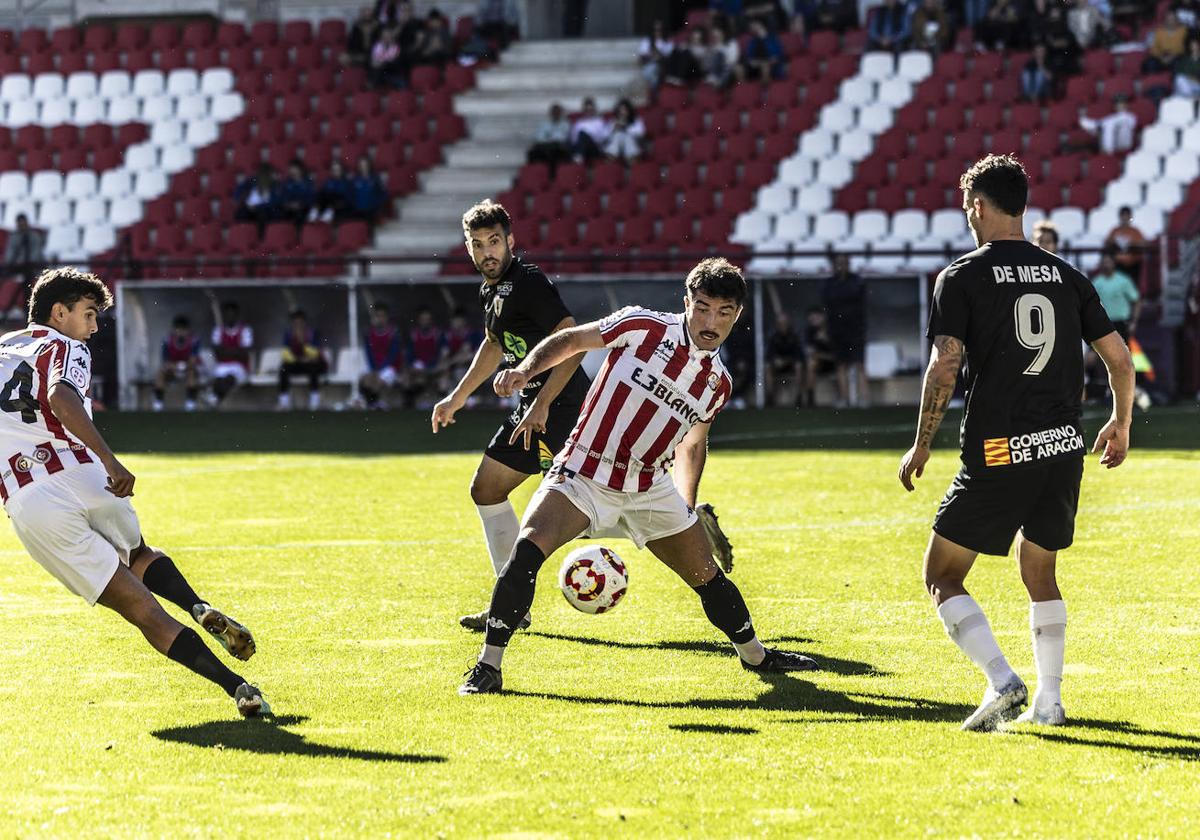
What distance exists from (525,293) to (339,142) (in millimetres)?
21324

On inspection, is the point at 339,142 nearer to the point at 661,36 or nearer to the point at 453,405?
the point at 661,36

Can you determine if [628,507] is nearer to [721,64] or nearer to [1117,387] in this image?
[1117,387]

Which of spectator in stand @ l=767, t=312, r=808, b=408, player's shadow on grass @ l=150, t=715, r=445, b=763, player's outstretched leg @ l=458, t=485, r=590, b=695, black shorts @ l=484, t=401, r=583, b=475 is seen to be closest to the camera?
player's shadow on grass @ l=150, t=715, r=445, b=763

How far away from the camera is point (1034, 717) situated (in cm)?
604

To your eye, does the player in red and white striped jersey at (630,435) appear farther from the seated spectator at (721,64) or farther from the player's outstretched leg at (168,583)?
the seated spectator at (721,64)

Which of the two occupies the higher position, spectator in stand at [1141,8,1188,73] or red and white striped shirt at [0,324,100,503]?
spectator in stand at [1141,8,1188,73]

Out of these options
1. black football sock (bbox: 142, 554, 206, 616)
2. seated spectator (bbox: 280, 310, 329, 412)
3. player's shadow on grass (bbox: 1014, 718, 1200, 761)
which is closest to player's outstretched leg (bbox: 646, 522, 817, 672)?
player's shadow on grass (bbox: 1014, 718, 1200, 761)

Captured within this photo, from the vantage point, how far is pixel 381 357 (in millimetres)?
24391

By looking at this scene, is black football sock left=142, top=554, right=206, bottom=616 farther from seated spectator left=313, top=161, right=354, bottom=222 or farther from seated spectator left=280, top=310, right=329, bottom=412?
seated spectator left=313, top=161, right=354, bottom=222

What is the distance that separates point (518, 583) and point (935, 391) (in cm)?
172

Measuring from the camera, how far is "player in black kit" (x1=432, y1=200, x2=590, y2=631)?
809 cm

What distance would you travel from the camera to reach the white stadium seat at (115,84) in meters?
31.4

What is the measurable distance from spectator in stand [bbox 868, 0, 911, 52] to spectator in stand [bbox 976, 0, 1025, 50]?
1.15m

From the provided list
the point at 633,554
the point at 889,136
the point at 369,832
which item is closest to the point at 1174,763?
the point at 369,832
